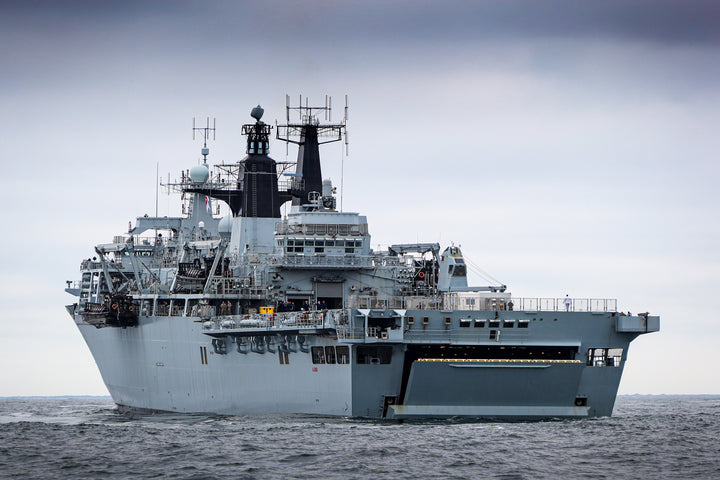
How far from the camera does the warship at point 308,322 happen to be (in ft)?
166

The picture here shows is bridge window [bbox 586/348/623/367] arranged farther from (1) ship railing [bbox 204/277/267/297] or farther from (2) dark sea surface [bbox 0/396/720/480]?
(1) ship railing [bbox 204/277/267/297]

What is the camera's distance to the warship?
50.7 meters

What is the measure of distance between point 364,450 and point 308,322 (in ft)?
35.3

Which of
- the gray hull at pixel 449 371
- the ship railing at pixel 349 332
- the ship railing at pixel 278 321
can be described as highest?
the ship railing at pixel 278 321

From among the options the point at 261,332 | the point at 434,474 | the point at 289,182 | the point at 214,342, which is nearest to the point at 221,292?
the point at 214,342

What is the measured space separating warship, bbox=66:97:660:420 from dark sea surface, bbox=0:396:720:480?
5.08 feet

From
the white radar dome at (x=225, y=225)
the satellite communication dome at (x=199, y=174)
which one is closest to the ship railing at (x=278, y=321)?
the white radar dome at (x=225, y=225)

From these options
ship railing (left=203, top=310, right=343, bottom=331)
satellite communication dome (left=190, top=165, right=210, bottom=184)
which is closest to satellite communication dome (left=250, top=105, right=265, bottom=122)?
satellite communication dome (left=190, top=165, right=210, bottom=184)

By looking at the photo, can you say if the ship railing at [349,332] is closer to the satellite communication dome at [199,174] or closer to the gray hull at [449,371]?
the gray hull at [449,371]

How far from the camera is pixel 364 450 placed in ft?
139

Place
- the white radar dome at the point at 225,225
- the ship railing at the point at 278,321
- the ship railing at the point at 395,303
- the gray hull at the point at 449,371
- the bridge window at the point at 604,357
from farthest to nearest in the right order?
the white radar dome at the point at 225,225, the bridge window at the point at 604,357, the ship railing at the point at 395,303, the ship railing at the point at 278,321, the gray hull at the point at 449,371

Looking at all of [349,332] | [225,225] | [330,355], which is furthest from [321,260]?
[225,225]

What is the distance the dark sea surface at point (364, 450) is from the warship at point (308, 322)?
155 cm

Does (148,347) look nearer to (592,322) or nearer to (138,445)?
(138,445)
